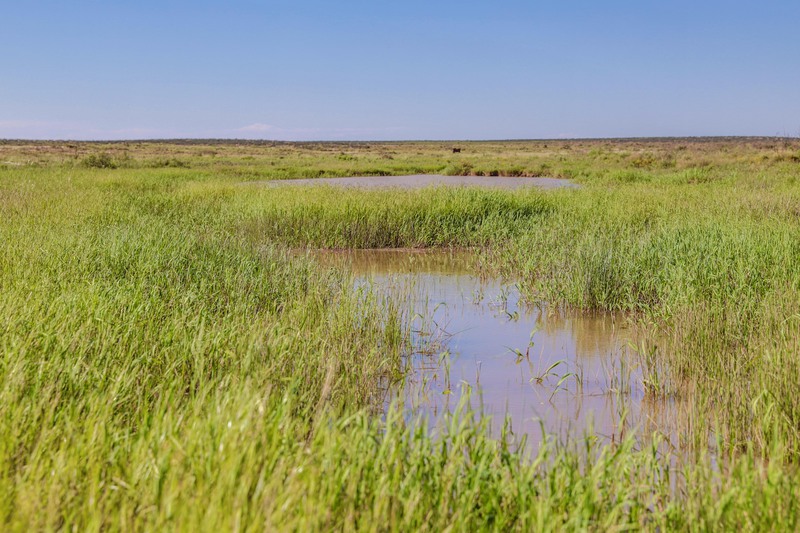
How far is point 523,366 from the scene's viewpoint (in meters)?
7.27

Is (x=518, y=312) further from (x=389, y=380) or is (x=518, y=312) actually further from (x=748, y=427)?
(x=748, y=427)

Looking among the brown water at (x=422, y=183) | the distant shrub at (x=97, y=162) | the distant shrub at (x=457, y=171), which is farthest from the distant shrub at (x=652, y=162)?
the distant shrub at (x=97, y=162)

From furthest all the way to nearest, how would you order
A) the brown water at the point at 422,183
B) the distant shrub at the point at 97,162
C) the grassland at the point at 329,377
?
1. the distant shrub at the point at 97,162
2. the brown water at the point at 422,183
3. the grassland at the point at 329,377

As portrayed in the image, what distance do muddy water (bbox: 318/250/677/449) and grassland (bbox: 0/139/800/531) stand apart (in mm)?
275

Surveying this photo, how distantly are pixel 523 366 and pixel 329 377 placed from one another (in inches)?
151

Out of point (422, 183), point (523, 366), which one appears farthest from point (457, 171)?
point (523, 366)

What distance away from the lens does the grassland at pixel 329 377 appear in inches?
115

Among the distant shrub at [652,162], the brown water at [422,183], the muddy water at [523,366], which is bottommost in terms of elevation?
the muddy water at [523,366]

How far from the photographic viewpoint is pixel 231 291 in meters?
7.52

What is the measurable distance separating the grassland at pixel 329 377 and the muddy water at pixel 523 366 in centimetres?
27

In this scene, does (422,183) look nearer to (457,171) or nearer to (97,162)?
(457,171)

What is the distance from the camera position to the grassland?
2.92 m

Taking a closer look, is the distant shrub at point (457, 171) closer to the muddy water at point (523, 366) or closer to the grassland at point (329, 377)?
the grassland at point (329, 377)

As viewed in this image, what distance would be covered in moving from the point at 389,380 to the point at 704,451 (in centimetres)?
326
